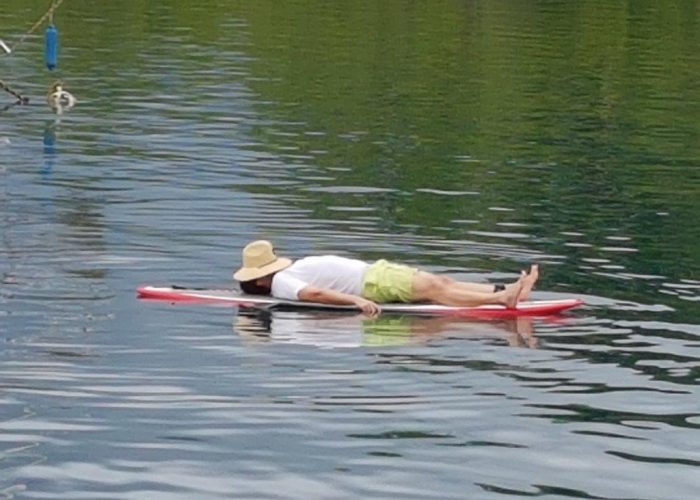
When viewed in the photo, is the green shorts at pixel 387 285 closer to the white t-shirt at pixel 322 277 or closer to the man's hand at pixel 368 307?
the white t-shirt at pixel 322 277

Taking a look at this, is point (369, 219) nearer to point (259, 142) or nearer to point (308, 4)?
point (259, 142)

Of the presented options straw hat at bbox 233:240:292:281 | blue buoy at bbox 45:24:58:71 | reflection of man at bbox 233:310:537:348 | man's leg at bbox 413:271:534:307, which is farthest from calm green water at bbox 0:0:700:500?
blue buoy at bbox 45:24:58:71

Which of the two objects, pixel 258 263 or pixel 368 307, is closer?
pixel 368 307

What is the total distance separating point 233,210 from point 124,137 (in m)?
9.03

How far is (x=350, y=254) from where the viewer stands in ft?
76.5

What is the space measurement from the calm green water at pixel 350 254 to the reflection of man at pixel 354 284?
0.33 meters

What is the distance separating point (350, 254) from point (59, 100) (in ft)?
56.4

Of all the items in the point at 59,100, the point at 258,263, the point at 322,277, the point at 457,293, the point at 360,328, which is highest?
the point at 59,100

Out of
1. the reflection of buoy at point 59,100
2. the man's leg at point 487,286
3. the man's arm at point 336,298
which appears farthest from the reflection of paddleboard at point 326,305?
the reflection of buoy at point 59,100

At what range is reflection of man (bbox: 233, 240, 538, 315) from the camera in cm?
1973

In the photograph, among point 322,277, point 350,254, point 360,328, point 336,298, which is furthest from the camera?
point 350,254

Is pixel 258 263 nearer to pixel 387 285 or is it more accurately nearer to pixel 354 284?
pixel 354 284

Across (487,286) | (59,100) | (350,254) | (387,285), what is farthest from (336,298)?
(59,100)

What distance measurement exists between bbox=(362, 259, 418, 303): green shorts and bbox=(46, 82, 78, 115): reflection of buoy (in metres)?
20.0
